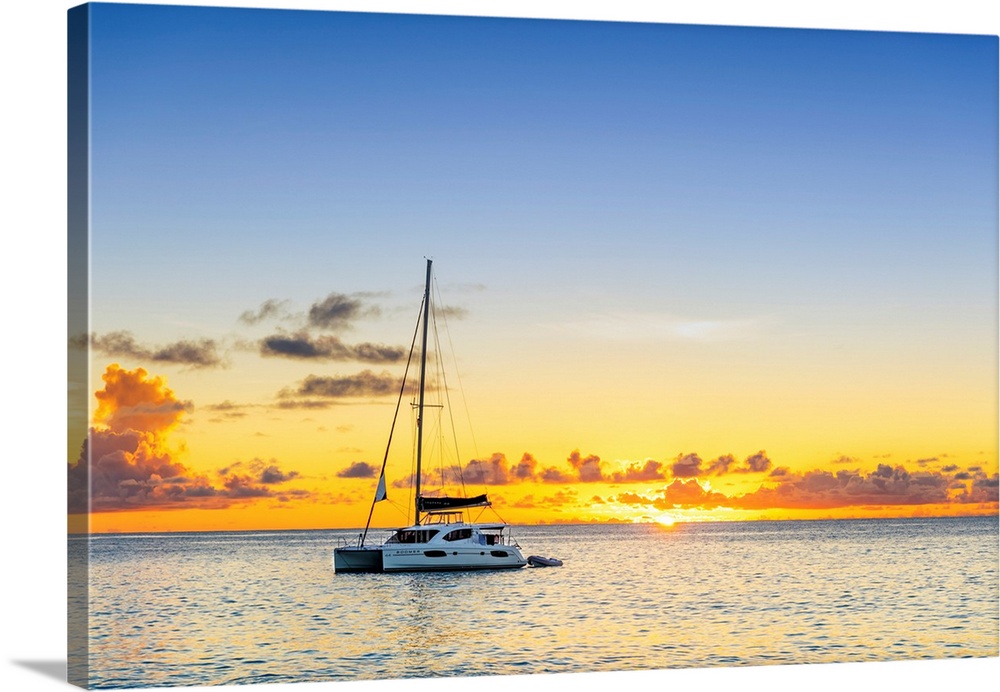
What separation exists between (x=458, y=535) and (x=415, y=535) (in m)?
1.18

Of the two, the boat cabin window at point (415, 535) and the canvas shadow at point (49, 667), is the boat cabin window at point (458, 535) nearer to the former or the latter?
the boat cabin window at point (415, 535)

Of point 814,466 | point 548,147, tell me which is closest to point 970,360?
point 814,466

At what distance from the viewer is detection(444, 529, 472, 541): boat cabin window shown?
1430 inches

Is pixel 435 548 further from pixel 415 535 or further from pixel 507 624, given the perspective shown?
pixel 507 624

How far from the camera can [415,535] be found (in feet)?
118

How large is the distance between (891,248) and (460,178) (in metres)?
5.88

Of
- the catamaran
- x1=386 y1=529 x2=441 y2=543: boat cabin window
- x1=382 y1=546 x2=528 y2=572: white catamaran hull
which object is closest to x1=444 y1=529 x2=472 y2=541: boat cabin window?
the catamaran

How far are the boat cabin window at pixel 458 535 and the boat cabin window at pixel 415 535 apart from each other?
0.40m

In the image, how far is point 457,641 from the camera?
74.4 feet

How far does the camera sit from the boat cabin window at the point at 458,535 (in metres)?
36.3

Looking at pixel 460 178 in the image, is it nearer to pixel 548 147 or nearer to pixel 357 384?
pixel 548 147

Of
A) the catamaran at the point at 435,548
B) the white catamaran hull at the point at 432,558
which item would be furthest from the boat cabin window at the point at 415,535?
the white catamaran hull at the point at 432,558

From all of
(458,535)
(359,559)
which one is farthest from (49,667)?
(458,535)

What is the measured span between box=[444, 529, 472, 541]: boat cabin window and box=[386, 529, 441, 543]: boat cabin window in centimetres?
40
